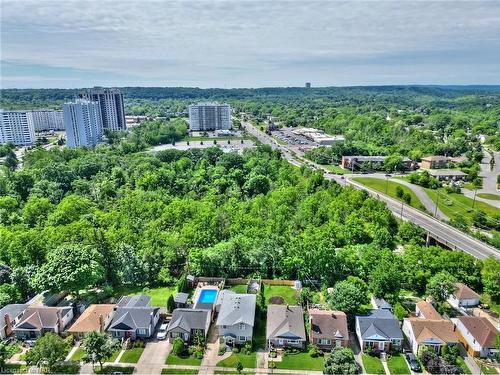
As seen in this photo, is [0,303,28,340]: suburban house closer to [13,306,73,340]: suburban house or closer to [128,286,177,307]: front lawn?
[13,306,73,340]: suburban house

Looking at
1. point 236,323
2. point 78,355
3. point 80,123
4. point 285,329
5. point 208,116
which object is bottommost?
point 78,355

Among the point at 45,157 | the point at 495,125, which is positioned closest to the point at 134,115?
the point at 45,157

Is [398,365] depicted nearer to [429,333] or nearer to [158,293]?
[429,333]

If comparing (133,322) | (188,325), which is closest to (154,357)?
(188,325)

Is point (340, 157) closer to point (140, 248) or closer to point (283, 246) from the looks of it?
point (283, 246)

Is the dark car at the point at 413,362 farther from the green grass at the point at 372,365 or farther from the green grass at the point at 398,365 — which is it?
the green grass at the point at 372,365

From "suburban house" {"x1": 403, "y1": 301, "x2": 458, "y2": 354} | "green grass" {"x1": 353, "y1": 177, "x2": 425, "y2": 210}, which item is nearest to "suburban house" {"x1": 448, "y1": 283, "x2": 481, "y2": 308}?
"suburban house" {"x1": 403, "y1": 301, "x2": 458, "y2": 354}
